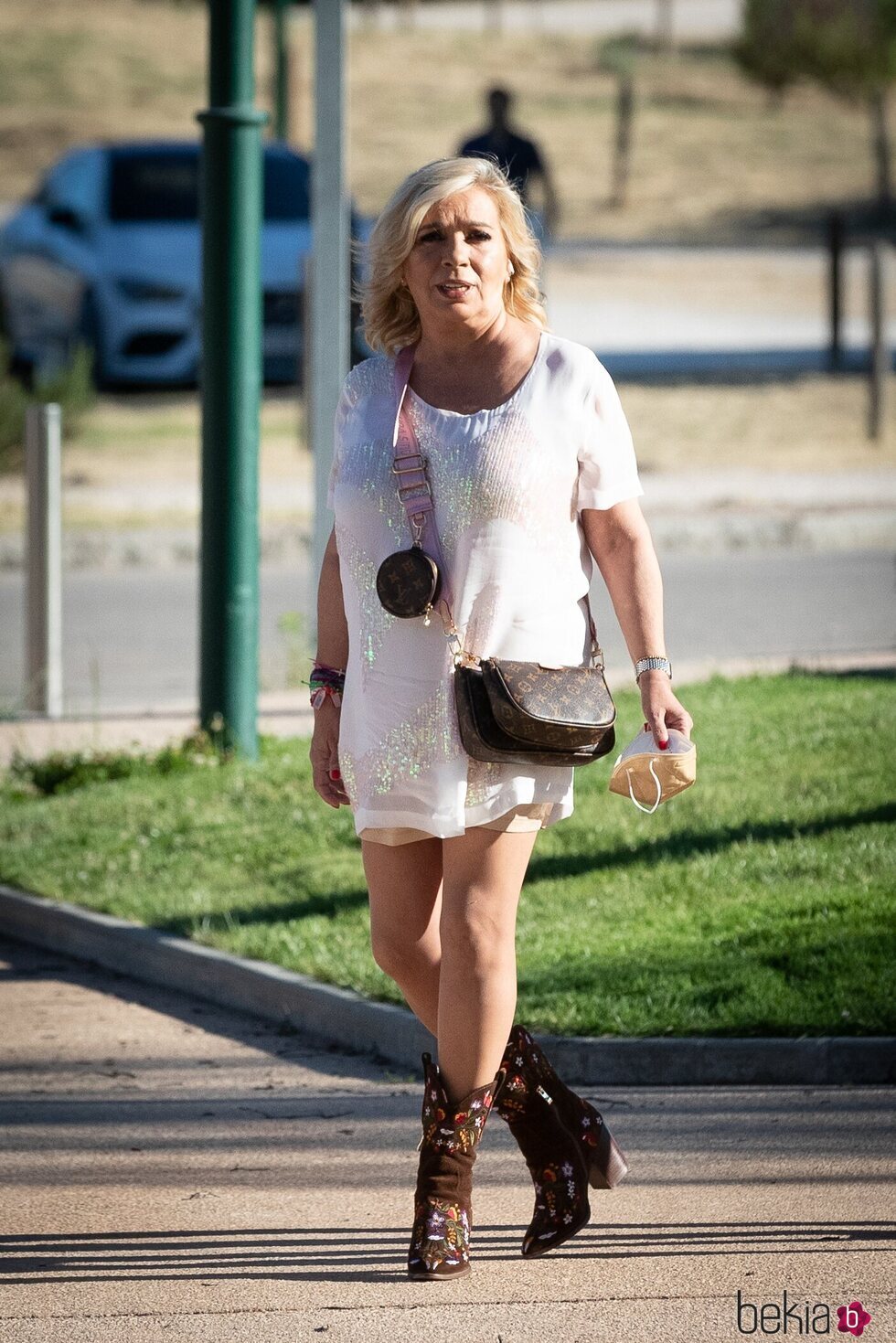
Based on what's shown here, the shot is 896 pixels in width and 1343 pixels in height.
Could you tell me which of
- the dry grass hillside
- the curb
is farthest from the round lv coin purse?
the dry grass hillside

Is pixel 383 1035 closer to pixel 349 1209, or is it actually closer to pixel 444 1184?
pixel 349 1209

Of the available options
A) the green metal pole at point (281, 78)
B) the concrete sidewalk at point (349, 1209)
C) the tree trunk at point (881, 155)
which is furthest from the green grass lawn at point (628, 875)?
the tree trunk at point (881, 155)

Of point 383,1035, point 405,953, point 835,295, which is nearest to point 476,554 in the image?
point 405,953

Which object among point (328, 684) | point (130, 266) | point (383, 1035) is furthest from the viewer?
point (130, 266)

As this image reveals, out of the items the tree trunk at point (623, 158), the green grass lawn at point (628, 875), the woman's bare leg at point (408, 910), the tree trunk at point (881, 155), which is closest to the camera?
the woman's bare leg at point (408, 910)

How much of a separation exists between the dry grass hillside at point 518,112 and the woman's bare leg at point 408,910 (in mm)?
35202

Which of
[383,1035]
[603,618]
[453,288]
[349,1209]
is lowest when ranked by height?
[603,618]

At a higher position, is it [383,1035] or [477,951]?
[477,951]

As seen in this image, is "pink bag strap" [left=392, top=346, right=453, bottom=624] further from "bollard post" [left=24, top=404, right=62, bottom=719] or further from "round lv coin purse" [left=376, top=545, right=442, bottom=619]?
"bollard post" [left=24, top=404, right=62, bottom=719]

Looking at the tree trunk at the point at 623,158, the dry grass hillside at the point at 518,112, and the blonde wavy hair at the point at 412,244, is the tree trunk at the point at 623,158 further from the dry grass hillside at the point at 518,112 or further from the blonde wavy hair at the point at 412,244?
the blonde wavy hair at the point at 412,244

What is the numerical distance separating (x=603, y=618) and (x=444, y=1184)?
7.51 meters

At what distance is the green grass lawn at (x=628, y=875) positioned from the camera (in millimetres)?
5168

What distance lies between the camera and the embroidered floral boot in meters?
3.67

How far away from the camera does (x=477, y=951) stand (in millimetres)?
3611
